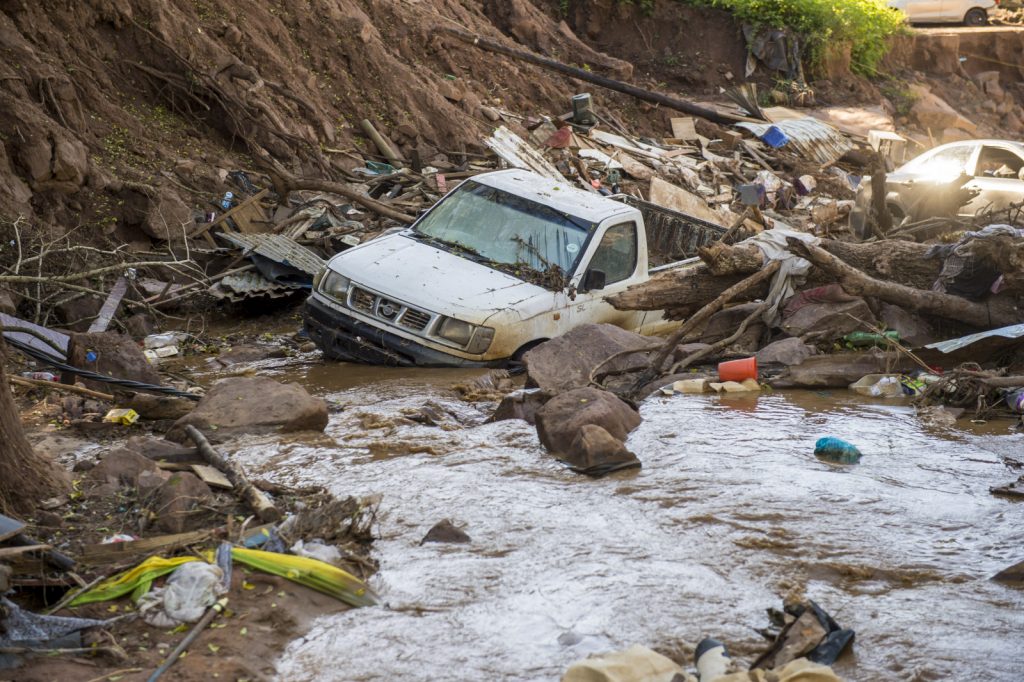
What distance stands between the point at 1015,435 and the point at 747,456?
7.75ft

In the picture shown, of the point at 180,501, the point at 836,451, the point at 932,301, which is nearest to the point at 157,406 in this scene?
the point at 180,501

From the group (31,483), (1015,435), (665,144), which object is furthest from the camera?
(665,144)

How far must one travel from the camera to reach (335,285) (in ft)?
33.6

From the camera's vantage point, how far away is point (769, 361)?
10.8 meters

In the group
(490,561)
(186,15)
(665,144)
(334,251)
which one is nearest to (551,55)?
(665,144)

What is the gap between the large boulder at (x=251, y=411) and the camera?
801cm

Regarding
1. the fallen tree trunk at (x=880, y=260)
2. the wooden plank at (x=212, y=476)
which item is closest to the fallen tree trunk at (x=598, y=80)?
the fallen tree trunk at (x=880, y=260)

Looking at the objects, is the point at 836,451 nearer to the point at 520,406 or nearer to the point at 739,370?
the point at 739,370

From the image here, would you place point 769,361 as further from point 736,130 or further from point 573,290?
point 736,130

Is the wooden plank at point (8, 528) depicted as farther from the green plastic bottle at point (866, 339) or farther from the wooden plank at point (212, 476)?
the green plastic bottle at point (866, 339)

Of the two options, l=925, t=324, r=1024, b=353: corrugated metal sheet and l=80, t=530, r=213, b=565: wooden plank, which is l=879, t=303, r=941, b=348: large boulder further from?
l=80, t=530, r=213, b=565: wooden plank

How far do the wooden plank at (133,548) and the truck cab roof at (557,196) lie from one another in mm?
6104

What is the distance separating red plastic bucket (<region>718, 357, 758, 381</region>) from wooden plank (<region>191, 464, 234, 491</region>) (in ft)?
17.0

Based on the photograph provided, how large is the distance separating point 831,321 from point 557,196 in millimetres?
3067
